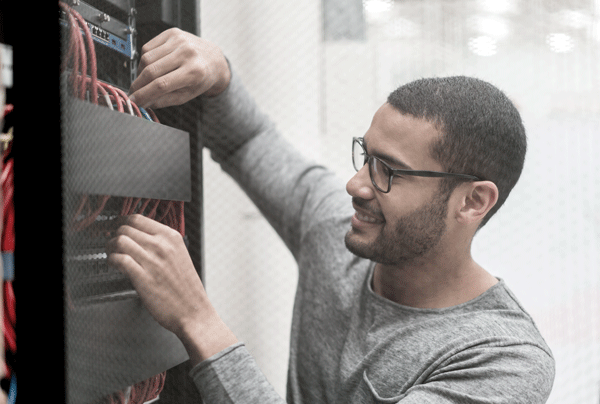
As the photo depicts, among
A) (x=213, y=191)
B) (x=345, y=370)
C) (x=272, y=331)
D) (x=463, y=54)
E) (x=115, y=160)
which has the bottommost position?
(x=272, y=331)

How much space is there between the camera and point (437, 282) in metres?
0.58

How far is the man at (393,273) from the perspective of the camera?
409mm

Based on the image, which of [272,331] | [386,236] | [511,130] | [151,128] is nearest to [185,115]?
[151,128]

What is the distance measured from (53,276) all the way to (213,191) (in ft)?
2.17

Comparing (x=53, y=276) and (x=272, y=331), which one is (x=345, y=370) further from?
(x=272, y=331)

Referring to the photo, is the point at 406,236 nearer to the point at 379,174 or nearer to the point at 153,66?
the point at 379,174

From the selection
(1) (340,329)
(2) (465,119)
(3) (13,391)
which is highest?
(2) (465,119)

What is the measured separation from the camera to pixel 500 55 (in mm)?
953

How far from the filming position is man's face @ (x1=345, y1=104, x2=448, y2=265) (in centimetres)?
50

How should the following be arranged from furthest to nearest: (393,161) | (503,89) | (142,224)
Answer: (503,89), (393,161), (142,224)

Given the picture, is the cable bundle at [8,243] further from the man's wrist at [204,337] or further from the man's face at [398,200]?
the man's face at [398,200]

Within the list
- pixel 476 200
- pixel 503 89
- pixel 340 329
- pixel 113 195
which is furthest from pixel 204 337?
pixel 503 89

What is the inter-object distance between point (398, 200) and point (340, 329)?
209 mm

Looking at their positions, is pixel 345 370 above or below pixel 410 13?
below
